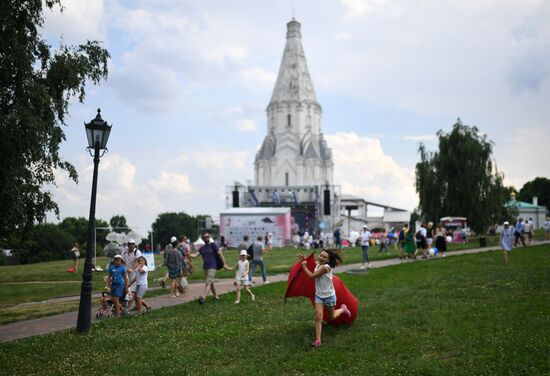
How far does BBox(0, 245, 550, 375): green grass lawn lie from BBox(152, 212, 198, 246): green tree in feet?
286

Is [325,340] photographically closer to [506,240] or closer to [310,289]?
[310,289]

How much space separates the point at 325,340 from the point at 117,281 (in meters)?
5.69

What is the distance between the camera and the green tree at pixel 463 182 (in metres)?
39.5

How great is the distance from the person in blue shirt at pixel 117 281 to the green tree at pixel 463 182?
31.3 metres

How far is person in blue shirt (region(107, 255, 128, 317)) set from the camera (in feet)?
41.4

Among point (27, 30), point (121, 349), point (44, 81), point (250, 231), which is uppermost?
point (27, 30)

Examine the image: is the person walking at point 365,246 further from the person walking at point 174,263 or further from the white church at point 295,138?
the white church at point 295,138

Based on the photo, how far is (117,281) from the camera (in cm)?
1267

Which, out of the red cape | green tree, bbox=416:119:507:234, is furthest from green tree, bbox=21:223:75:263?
the red cape

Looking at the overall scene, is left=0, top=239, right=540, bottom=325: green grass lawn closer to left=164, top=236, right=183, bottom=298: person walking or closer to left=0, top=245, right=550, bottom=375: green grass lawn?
left=164, top=236, right=183, bottom=298: person walking

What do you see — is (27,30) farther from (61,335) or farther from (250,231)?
(250,231)

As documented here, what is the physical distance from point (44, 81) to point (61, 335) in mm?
8250

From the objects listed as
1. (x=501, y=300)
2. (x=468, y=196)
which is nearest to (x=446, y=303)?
(x=501, y=300)

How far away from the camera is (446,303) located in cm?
1191
